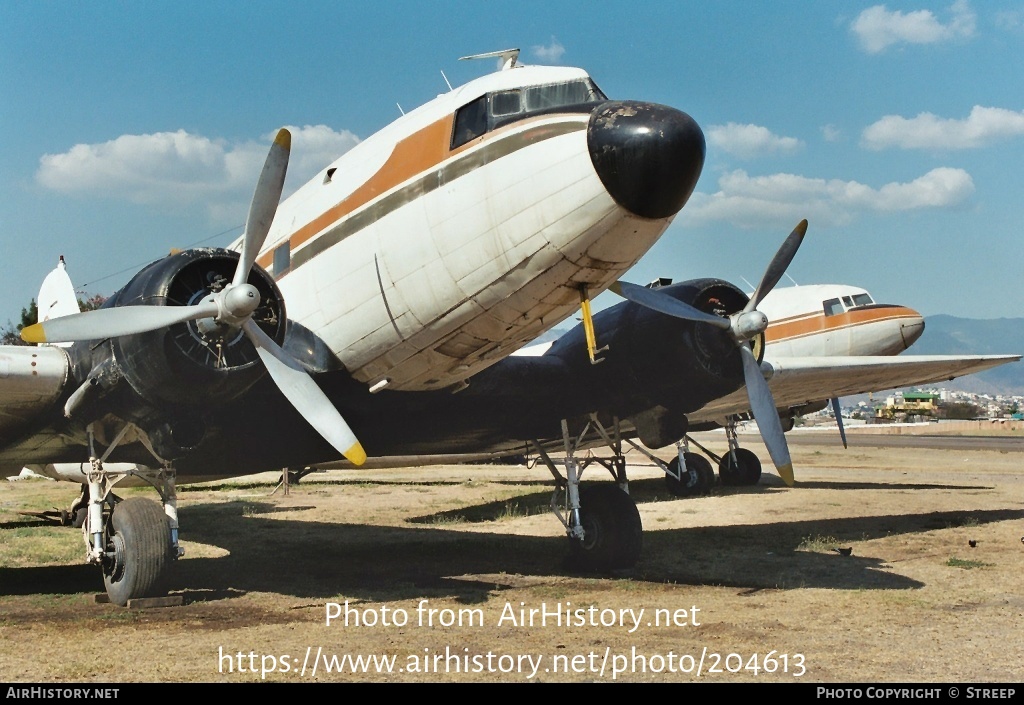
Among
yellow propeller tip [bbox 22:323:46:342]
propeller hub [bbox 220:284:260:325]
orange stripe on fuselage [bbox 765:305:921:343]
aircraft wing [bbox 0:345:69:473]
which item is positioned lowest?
aircraft wing [bbox 0:345:69:473]

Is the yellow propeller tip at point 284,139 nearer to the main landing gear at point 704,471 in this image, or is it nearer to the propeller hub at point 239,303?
the propeller hub at point 239,303

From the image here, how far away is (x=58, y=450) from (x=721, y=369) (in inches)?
332

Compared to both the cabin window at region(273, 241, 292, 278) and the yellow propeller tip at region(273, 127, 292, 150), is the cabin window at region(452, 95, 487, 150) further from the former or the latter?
the cabin window at region(273, 241, 292, 278)

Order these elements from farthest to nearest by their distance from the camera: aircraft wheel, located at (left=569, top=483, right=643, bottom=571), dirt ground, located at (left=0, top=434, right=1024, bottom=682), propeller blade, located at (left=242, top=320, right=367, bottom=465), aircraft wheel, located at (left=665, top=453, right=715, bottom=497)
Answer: aircraft wheel, located at (left=665, top=453, right=715, bottom=497) → aircraft wheel, located at (left=569, top=483, right=643, bottom=571) → propeller blade, located at (left=242, top=320, right=367, bottom=465) → dirt ground, located at (left=0, top=434, right=1024, bottom=682)

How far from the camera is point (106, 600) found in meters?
10.1

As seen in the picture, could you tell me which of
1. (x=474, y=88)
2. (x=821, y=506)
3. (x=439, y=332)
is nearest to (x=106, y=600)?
(x=439, y=332)

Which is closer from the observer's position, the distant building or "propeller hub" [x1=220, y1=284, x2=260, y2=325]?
"propeller hub" [x1=220, y1=284, x2=260, y2=325]

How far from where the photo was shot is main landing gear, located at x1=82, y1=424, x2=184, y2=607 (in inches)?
382

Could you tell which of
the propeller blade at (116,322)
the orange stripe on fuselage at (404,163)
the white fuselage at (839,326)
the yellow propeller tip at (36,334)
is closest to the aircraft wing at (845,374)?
the white fuselage at (839,326)

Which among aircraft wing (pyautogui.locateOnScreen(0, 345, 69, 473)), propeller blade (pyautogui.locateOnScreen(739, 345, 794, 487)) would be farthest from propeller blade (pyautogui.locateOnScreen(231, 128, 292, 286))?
propeller blade (pyautogui.locateOnScreen(739, 345, 794, 487))

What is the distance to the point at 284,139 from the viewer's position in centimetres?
945

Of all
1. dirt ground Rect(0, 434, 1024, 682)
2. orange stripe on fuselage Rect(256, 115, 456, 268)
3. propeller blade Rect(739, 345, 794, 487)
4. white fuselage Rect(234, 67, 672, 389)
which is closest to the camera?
dirt ground Rect(0, 434, 1024, 682)

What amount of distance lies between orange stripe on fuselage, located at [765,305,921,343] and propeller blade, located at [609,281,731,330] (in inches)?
621

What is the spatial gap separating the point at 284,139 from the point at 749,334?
598cm
